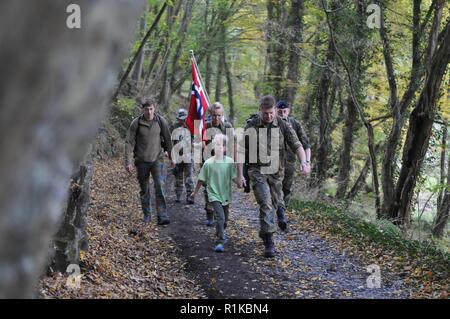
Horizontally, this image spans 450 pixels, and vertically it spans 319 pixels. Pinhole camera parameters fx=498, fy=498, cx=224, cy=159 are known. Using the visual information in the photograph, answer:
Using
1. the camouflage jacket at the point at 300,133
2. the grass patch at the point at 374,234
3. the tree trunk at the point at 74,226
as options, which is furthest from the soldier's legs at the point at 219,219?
the camouflage jacket at the point at 300,133

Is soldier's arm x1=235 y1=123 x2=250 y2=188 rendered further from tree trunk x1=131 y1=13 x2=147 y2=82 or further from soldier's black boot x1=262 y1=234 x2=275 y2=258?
tree trunk x1=131 y1=13 x2=147 y2=82

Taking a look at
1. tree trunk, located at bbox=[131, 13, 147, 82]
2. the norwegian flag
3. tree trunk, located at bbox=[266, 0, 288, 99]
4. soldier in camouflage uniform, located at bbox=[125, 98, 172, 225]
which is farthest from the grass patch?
tree trunk, located at bbox=[131, 13, 147, 82]

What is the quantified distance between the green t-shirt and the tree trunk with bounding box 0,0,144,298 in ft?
19.9

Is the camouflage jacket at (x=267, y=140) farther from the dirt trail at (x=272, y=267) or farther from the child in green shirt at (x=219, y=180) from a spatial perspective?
the dirt trail at (x=272, y=267)

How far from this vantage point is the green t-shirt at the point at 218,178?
27.0 feet

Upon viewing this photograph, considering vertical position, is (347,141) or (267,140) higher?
(267,140)

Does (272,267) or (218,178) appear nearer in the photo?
(272,267)

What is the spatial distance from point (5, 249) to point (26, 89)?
617mm

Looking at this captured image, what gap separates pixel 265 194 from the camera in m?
7.88

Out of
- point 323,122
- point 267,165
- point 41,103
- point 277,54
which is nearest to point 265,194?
point 267,165

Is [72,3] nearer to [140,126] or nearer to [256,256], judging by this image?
[256,256]

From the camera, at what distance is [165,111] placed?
2594 centimetres

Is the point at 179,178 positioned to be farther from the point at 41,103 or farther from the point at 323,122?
the point at 41,103

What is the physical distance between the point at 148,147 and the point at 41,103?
7.99 meters
